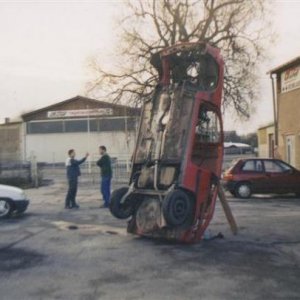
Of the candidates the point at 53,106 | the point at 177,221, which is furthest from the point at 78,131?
the point at 177,221

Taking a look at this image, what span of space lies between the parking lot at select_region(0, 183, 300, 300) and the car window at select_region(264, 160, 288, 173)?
6855 mm

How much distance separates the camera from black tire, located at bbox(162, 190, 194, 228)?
9.67m

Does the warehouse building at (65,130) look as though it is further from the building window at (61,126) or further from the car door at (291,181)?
the car door at (291,181)

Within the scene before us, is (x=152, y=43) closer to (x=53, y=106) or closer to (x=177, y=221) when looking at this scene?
(x=53, y=106)

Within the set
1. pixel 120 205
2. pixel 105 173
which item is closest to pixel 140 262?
pixel 120 205

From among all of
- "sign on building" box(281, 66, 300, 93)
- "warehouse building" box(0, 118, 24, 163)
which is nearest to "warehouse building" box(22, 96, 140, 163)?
"warehouse building" box(0, 118, 24, 163)

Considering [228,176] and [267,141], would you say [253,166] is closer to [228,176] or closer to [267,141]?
[228,176]

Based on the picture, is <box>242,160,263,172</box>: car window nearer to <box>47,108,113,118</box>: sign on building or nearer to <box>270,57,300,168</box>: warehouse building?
<box>270,57,300,168</box>: warehouse building

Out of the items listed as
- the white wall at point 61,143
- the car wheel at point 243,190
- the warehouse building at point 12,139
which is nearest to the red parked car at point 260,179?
the car wheel at point 243,190

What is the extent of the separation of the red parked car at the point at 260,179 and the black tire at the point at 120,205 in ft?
33.6

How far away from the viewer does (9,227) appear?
523 inches

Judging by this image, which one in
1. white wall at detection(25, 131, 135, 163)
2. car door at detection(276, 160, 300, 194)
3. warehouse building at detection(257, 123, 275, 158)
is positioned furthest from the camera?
white wall at detection(25, 131, 135, 163)

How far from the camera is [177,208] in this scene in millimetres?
9836

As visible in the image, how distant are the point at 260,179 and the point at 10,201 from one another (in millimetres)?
9252
